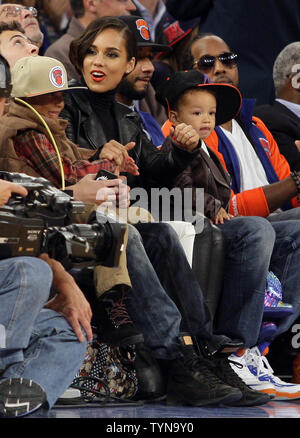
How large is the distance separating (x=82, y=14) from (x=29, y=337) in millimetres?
2651

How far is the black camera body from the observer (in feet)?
7.98

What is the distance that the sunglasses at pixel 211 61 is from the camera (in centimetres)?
480

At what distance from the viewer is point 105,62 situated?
3.80 m

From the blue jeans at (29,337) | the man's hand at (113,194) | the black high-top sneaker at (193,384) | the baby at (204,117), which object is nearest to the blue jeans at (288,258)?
the baby at (204,117)

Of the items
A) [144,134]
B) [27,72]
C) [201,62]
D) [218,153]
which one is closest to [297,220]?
[218,153]

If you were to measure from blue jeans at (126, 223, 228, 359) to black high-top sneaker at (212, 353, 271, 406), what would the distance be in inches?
3.3

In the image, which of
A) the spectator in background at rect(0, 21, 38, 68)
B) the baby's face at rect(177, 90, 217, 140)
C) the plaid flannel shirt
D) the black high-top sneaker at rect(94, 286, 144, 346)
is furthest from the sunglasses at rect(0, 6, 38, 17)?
the black high-top sneaker at rect(94, 286, 144, 346)

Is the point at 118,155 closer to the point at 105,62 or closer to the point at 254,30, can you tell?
the point at 105,62

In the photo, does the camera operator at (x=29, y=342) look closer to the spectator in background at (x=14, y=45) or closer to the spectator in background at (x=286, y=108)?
the spectator in background at (x=14, y=45)

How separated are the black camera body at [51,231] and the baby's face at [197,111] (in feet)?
5.08

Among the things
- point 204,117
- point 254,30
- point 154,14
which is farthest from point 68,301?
point 254,30

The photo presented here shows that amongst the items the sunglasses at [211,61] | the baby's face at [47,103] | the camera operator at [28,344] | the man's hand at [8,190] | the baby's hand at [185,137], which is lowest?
the camera operator at [28,344]

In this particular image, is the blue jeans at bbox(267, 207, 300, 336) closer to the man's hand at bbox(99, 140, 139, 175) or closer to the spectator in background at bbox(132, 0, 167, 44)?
the man's hand at bbox(99, 140, 139, 175)
